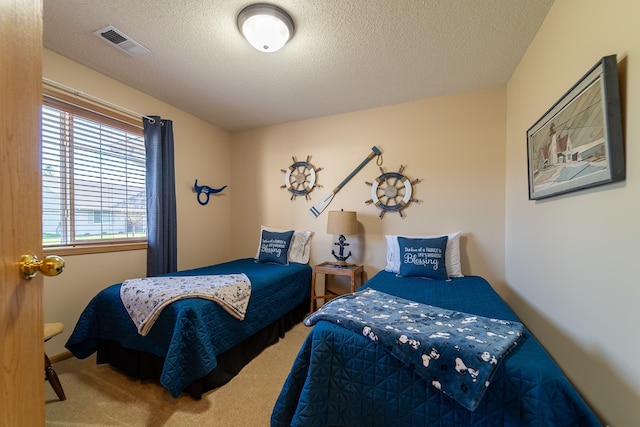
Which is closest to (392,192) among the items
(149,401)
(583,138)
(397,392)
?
(583,138)

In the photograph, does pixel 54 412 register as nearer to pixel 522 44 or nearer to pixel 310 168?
pixel 310 168

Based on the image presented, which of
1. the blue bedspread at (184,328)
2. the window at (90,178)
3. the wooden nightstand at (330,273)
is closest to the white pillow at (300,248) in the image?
the wooden nightstand at (330,273)

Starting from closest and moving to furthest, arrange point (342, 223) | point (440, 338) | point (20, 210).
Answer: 1. point (20, 210)
2. point (440, 338)
3. point (342, 223)

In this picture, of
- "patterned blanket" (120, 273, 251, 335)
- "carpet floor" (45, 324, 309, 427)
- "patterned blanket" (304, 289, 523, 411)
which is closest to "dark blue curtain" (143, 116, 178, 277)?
"patterned blanket" (120, 273, 251, 335)

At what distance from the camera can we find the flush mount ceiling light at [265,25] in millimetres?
1528

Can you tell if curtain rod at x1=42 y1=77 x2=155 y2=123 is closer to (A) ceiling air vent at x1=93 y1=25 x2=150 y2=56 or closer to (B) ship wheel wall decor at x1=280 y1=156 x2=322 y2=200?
(A) ceiling air vent at x1=93 y1=25 x2=150 y2=56

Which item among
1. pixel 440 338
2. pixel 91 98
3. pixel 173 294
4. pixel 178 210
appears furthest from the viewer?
pixel 178 210

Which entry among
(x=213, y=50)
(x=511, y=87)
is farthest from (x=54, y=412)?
(x=511, y=87)

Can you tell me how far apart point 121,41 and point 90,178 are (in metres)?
1.13

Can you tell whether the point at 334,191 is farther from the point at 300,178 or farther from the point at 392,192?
the point at 392,192

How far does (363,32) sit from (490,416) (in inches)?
83.9

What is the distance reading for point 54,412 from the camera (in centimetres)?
145

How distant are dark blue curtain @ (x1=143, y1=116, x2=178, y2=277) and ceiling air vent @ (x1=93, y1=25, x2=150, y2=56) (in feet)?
2.36

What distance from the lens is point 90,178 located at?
217cm
